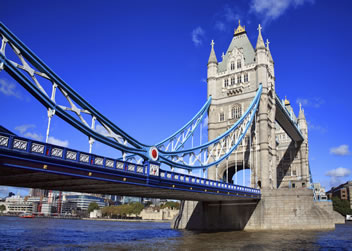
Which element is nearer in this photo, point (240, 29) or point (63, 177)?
point (63, 177)

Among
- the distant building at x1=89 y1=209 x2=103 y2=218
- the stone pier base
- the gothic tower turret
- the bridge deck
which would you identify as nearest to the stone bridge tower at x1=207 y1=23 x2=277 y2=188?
the stone pier base

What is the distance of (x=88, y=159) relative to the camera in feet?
61.5

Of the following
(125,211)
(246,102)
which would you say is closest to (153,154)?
(246,102)

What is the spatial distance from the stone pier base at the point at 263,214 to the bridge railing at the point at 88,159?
13.8 m

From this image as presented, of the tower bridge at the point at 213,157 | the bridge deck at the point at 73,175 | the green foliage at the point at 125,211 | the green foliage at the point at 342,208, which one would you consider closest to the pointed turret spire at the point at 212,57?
the tower bridge at the point at 213,157

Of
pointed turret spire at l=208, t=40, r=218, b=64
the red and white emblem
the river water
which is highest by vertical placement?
pointed turret spire at l=208, t=40, r=218, b=64

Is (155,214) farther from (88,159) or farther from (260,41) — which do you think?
(88,159)

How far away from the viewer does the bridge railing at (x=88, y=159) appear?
49.5 feet

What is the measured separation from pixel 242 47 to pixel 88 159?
132ft

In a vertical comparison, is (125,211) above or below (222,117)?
below

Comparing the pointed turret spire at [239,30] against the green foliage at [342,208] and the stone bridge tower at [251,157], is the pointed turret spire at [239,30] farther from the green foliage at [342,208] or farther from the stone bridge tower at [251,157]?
the green foliage at [342,208]

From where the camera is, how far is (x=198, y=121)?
45.9 metres

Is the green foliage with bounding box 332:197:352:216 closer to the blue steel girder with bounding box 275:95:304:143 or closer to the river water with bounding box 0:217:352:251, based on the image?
the blue steel girder with bounding box 275:95:304:143

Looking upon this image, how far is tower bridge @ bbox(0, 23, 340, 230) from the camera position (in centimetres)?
1752
